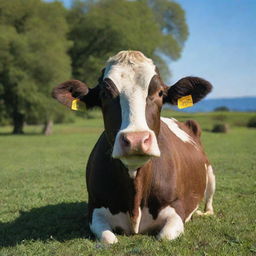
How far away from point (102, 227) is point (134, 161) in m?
1.28

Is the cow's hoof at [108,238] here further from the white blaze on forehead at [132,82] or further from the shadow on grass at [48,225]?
the white blaze on forehead at [132,82]

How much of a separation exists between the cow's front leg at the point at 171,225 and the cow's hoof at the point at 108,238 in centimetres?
51

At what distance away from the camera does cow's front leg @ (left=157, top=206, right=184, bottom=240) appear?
486 cm

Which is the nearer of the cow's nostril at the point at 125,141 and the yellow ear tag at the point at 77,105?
the cow's nostril at the point at 125,141

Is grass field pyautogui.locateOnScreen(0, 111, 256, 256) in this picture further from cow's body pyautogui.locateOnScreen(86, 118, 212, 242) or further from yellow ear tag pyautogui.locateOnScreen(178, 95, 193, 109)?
yellow ear tag pyautogui.locateOnScreen(178, 95, 193, 109)

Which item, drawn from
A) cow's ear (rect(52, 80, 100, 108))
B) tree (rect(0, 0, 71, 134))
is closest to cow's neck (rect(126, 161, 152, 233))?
cow's ear (rect(52, 80, 100, 108))

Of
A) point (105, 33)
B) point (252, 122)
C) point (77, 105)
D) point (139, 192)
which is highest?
point (105, 33)

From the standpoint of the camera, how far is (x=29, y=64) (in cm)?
3531

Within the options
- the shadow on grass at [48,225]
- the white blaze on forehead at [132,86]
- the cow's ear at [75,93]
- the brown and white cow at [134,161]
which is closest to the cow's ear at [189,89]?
the brown and white cow at [134,161]

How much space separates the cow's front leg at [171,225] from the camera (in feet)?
16.0

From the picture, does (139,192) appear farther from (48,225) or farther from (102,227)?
(48,225)

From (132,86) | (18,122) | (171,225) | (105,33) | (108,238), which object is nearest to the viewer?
(132,86)

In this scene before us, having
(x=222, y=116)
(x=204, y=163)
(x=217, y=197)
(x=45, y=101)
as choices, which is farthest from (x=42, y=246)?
(x=222, y=116)

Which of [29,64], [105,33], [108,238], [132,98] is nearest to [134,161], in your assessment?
[132,98]
